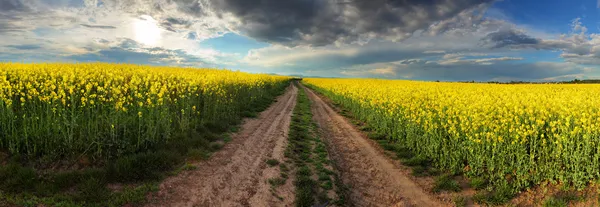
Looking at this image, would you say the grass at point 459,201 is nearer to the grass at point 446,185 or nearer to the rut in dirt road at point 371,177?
the rut in dirt road at point 371,177

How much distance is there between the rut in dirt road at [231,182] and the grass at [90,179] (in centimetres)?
40

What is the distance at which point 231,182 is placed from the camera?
279 inches

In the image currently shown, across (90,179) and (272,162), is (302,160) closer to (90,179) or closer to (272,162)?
(272,162)

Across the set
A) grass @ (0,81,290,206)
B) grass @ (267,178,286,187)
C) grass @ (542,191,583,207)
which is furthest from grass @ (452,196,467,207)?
grass @ (0,81,290,206)

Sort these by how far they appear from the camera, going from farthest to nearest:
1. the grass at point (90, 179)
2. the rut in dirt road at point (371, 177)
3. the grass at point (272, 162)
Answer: the grass at point (272, 162), the rut in dirt road at point (371, 177), the grass at point (90, 179)

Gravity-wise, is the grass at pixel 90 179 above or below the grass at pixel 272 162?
above

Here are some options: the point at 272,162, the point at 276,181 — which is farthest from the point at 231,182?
the point at 272,162

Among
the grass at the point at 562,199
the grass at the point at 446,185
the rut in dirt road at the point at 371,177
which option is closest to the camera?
the grass at the point at 562,199

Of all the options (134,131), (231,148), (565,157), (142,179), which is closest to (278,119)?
(231,148)

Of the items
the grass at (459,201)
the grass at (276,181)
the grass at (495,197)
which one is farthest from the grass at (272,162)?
the grass at (495,197)

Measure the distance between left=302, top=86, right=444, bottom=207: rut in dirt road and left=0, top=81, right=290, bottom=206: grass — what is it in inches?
169

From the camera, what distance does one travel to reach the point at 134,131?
28.7ft

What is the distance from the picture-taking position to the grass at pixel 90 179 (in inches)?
220

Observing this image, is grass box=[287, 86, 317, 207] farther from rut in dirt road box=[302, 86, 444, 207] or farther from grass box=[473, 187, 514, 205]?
grass box=[473, 187, 514, 205]
